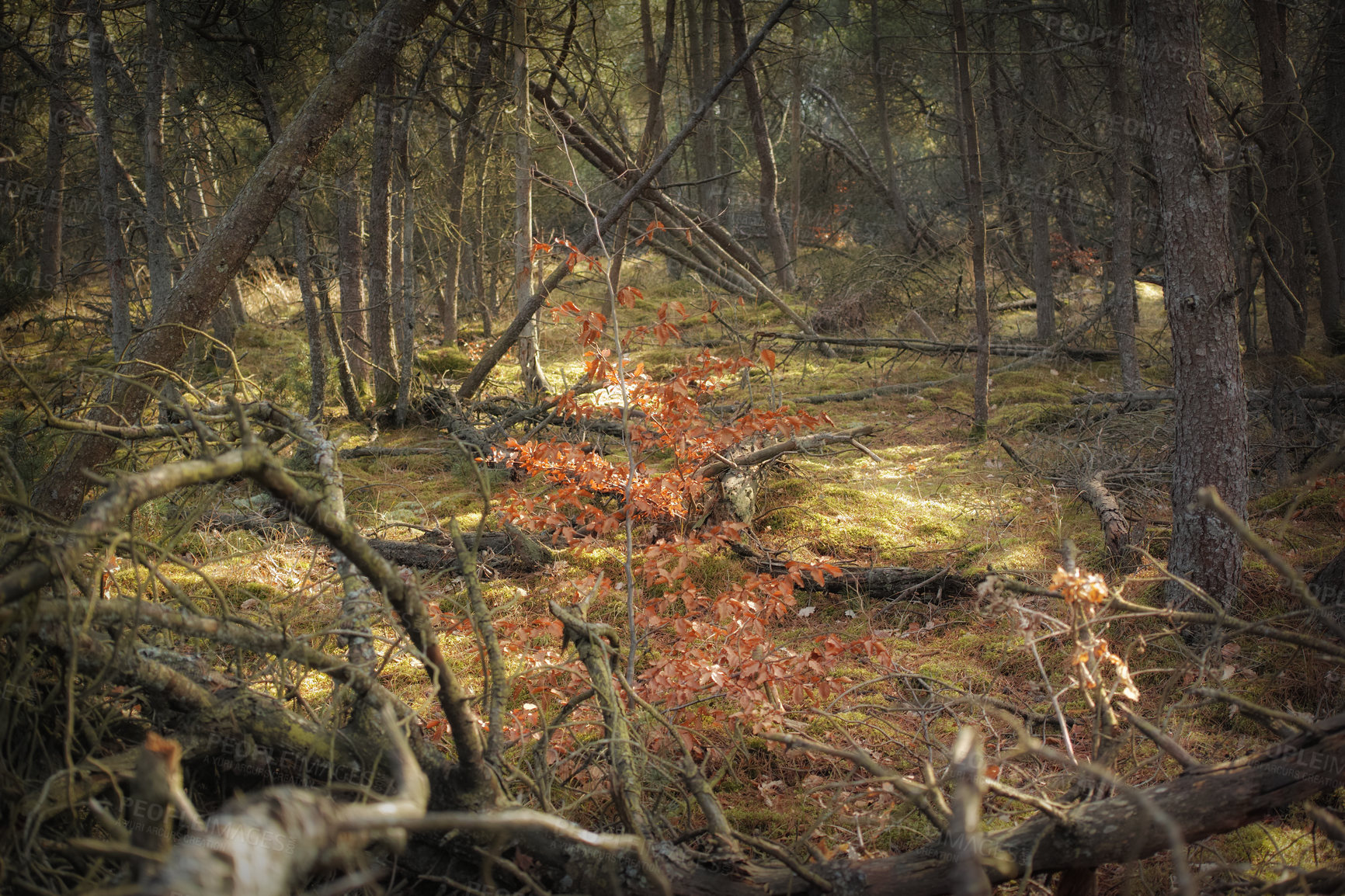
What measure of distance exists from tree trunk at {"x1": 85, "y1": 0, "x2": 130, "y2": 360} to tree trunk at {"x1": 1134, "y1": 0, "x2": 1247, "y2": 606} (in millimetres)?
6874

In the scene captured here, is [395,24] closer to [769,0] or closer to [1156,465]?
[1156,465]

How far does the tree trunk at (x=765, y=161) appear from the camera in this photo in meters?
10.5

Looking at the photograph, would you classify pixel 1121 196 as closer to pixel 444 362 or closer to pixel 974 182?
pixel 974 182

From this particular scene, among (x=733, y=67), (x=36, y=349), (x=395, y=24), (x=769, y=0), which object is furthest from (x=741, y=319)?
(x=36, y=349)

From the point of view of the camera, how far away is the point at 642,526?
569cm

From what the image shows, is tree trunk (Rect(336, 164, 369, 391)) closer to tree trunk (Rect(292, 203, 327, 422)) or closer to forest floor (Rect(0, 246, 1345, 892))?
tree trunk (Rect(292, 203, 327, 422))

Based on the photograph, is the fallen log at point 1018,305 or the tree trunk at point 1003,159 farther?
the fallen log at point 1018,305

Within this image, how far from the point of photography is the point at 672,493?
4.65 m

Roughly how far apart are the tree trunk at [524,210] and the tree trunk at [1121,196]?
Result: 5.99 meters

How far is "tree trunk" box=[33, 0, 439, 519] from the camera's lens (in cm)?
425

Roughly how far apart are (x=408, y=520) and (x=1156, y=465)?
5983mm

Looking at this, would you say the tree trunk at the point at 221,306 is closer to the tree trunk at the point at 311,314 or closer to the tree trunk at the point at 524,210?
the tree trunk at the point at 311,314

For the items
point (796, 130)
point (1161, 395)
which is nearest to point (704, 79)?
point (796, 130)

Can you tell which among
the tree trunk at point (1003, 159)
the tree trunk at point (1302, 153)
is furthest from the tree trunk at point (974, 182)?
the tree trunk at point (1302, 153)
